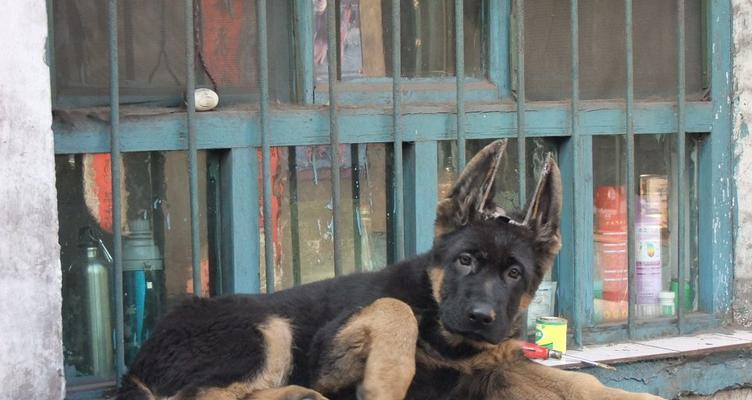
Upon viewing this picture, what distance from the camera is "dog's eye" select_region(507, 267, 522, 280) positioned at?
468 cm

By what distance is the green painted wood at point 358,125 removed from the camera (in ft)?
17.3

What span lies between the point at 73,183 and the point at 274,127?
40.0 inches

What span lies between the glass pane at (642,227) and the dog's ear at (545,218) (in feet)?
6.00

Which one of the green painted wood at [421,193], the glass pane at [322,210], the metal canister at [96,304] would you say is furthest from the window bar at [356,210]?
the metal canister at [96,304]

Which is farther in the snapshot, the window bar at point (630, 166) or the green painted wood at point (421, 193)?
the window bar at point (630, 166)

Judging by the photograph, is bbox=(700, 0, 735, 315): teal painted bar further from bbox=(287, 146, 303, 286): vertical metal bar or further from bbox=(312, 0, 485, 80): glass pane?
bbox=(287, 146, 303, 286): vertical metal bar

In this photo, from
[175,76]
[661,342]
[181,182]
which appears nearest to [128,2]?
[175,76]

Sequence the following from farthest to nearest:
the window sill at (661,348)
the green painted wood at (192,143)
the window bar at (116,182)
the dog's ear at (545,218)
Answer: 1. the window sill at (661,348)
2. the green painted wood at (192,143)
3. the window bar at (116,182)
4. the dog's ear at (545,218)

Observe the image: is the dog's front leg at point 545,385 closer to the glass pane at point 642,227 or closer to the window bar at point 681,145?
the glass pane at point 642,227

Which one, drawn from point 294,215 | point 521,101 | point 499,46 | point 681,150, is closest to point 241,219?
point 294,215

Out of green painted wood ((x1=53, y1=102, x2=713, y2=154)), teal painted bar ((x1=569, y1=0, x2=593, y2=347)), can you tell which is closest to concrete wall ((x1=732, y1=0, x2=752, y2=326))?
green painted wood ((x1=53, y1=102, x2=713, y2=154))

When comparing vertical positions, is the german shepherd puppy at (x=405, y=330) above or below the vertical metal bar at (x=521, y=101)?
below

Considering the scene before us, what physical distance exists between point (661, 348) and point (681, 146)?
3.88ft

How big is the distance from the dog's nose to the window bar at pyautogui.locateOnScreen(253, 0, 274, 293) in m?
1.48
